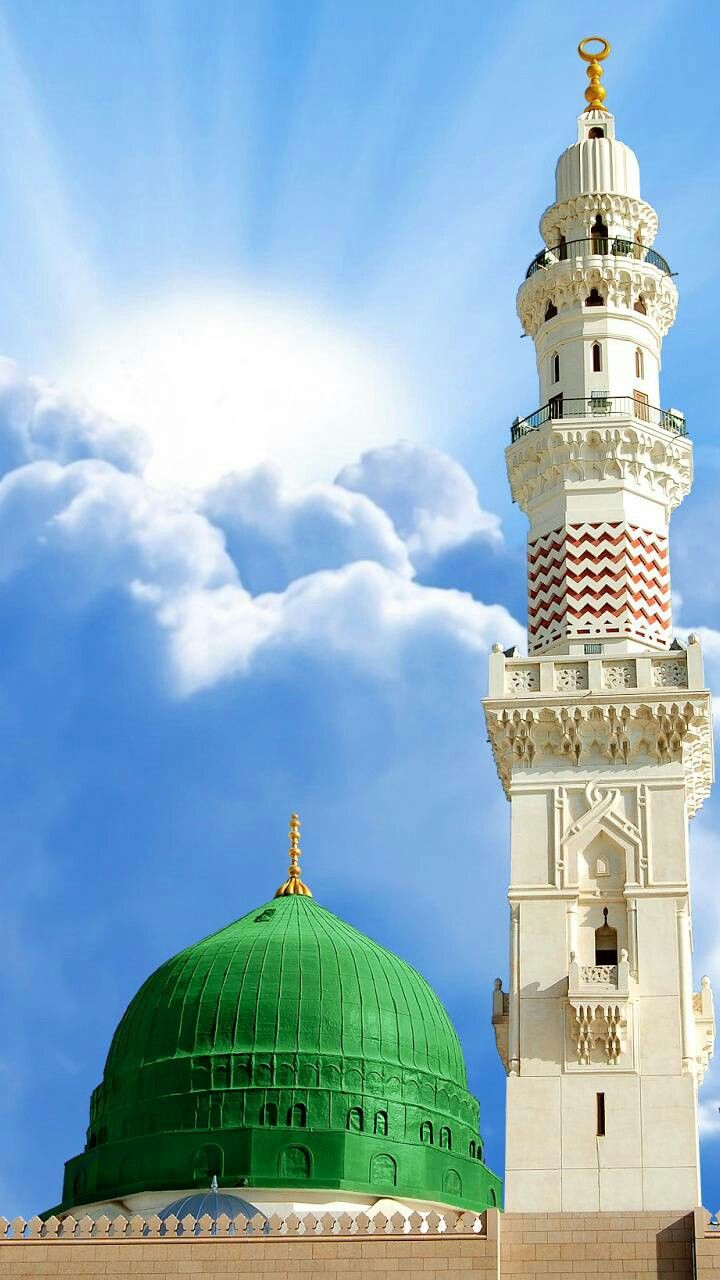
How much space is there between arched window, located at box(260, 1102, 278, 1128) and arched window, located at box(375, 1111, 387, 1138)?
6.76 ft

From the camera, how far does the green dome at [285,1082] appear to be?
4391cm

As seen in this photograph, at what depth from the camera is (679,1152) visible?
33.1m

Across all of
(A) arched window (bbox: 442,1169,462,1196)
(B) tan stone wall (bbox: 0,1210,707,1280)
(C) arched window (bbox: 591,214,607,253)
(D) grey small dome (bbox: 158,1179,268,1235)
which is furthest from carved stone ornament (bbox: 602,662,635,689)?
(A) arched window (bbox: 442,1169,462,1196)

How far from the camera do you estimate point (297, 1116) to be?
145ft

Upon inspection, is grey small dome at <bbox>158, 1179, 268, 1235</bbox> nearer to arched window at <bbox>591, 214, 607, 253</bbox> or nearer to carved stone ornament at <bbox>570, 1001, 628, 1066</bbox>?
carved stone ornament at <bbox>570, 1001, 628, 1066</bbox>

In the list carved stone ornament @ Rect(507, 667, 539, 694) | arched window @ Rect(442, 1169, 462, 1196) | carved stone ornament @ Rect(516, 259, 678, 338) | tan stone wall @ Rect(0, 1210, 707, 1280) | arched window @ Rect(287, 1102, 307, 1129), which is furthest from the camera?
arched window @ Rect(442, 1169, 462, 1196)

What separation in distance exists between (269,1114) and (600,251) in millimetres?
17967

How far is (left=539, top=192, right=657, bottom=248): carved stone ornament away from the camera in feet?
136

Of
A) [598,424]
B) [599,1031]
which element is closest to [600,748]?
[599,1031]

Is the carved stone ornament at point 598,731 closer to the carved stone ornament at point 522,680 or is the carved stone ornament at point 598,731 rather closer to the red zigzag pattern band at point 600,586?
the carved stone ornament at point 522,680

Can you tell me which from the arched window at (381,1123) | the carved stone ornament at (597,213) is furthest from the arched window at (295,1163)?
the carved stone ornament at (597,213)

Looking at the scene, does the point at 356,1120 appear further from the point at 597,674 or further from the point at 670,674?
the point at 670,674

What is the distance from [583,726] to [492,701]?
1530 mm

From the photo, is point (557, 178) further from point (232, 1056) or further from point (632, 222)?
point (232, 1056)
